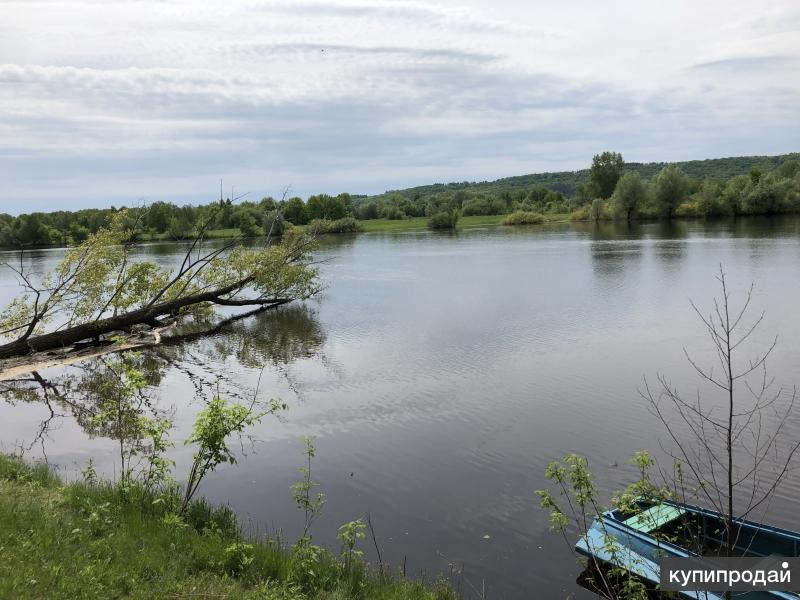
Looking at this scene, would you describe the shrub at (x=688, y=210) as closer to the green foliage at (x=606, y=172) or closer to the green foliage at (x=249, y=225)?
the green foliage at (x=606, y=172)

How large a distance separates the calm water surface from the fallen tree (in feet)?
6.58

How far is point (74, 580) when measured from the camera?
535cm

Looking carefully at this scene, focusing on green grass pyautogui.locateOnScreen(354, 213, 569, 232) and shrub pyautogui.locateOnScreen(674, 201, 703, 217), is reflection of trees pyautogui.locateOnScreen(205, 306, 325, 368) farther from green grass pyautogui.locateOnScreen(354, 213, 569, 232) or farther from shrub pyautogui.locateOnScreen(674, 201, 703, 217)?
green grass pyautogui.locateOnScreen(354, 213, 569, 232)

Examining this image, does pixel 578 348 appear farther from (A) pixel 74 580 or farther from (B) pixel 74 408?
(A) pixel 74 580

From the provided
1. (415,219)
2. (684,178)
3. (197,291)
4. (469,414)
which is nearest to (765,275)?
(469,414)

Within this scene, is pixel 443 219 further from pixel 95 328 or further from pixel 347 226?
pixel 95 328

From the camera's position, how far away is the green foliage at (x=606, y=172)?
117 metres

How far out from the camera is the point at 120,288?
22203 mm

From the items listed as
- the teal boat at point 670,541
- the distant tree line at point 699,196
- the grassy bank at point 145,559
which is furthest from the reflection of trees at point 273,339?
the distant tree line at point 699,196

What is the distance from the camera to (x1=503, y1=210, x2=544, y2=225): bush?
105m

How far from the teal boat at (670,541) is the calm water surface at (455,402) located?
2.50 feet

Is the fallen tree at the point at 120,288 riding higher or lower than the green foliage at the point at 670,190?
lower

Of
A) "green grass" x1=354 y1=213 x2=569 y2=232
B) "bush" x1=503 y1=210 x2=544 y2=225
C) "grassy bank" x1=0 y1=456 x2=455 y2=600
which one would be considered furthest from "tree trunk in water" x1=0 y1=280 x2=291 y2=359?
"bush" x1=503 y1=210 x2=544 y2=225

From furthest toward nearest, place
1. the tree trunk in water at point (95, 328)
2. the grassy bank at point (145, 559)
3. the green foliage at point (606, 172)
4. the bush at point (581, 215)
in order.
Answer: the green foliage at point (606, 172), the bush at point (581, 215), the tree trunk in water at point (95, 328), the grassy bank at point (145, 559)
